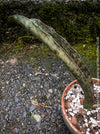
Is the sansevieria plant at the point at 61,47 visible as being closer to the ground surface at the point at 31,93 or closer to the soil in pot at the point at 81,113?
the soil in pot at the point at 81,113

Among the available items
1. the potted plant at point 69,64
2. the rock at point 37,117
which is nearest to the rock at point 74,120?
the potted plant at point 69,64

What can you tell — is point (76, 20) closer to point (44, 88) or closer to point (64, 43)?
point (44, 88)

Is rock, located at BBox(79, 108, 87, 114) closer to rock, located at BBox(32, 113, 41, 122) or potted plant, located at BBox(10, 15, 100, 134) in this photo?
potted plant, located at BBox(10, 15, 100, 134)

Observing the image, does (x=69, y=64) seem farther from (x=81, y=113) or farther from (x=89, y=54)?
(x=89, y=54)

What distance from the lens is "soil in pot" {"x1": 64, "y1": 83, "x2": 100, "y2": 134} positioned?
2.96 feet

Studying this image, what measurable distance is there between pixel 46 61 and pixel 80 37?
1.86ft

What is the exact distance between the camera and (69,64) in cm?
77

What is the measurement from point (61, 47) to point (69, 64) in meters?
0.10

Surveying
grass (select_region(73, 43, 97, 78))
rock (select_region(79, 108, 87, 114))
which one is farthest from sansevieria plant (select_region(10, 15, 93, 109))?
grass (select_region(73, 43, 97, 78))

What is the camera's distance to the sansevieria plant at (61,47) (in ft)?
2.41

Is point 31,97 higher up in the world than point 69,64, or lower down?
lower down

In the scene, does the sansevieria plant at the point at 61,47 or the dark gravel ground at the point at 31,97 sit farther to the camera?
the dark gravel ground at the point at 31,97

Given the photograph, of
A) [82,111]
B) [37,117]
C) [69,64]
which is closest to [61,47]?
[69,64]

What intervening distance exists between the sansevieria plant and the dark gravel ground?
488 mm
